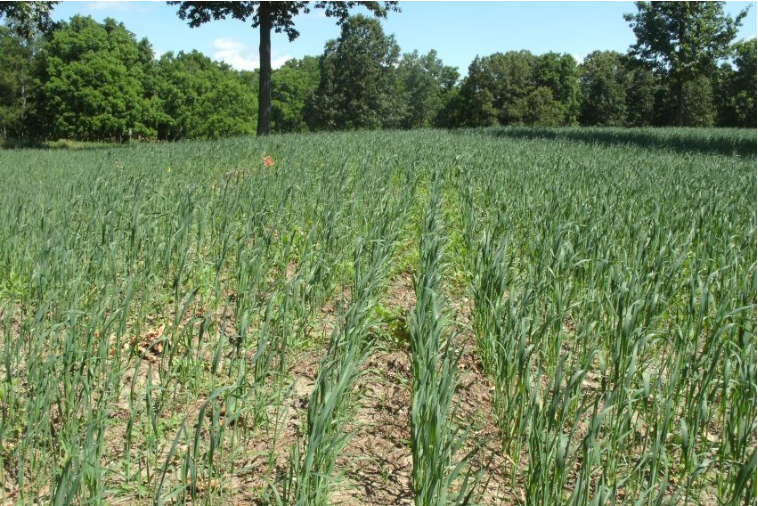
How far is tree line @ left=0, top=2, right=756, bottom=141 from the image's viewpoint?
35938 mm

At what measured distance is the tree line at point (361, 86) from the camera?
35.9m

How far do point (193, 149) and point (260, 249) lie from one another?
914cm

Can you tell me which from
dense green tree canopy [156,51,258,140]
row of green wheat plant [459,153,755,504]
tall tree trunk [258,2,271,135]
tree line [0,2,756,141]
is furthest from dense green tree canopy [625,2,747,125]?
row of green wheat plant [459,153,755,504]

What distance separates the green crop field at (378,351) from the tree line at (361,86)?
17093 millimetres

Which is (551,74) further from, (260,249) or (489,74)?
(260,249)

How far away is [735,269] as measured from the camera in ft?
13.3

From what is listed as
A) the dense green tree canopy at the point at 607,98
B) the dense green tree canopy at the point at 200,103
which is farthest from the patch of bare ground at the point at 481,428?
the dense green tree canopy at the point at 607,98

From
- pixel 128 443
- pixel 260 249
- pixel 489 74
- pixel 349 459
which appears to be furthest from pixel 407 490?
pixel 489 74

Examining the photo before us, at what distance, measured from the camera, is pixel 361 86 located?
50.8 meters

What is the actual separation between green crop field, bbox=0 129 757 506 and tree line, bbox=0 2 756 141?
17.1m

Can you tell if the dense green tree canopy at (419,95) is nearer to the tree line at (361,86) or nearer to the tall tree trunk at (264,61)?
the tree line at (361,86)

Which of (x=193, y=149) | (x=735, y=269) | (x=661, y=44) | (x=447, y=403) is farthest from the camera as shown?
(x=661, y=44)

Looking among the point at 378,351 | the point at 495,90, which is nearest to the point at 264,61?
the point at 378,351

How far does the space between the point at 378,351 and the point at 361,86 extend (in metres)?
48.9
